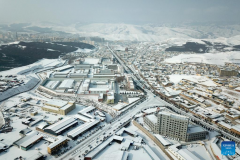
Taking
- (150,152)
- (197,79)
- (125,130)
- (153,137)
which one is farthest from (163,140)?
(197,79)

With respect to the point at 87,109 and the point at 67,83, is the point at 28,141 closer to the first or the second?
the point at 87,109

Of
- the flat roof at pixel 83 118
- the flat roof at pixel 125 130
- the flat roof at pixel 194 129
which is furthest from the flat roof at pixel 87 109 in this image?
the flat roof at pixel 194 129

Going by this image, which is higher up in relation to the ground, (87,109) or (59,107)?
(59,107)

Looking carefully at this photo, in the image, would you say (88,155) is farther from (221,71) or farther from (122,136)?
(221,71)

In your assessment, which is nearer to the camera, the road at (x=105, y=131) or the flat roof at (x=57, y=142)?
the flat roof at (x=57, y=142)

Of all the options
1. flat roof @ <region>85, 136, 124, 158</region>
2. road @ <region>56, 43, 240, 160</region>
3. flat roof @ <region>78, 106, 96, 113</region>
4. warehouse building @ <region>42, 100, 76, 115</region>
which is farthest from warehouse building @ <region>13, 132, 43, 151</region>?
flat roof @ <region>78, 106, 96, 113</region>

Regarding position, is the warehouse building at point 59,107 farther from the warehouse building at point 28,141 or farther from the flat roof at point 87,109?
the warehouse building at point 28,141

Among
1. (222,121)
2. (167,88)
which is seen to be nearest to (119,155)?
(222,121)
